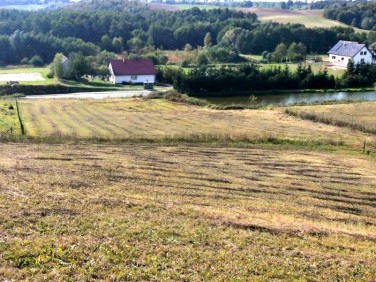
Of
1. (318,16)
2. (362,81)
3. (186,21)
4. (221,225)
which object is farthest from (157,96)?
(318,16)

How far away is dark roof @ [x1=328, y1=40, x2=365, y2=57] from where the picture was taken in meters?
78.1

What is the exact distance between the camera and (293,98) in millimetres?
59406

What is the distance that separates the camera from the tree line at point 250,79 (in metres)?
61.5

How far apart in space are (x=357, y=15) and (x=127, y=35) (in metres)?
66.3

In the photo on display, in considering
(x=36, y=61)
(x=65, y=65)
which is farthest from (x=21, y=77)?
(x=36, y=61)

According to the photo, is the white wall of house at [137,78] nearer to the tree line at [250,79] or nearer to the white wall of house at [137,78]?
the white wall of house at [137,78]

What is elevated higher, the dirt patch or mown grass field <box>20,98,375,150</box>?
the dirt patch

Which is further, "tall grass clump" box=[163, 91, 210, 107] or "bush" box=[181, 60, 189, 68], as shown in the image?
"bush" box=[181, 60, 189, 68]

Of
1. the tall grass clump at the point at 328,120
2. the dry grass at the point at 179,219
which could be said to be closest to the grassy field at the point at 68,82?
the tall grass clump at the point at 328,120

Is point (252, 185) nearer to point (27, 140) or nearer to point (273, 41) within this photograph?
point (27, 140)

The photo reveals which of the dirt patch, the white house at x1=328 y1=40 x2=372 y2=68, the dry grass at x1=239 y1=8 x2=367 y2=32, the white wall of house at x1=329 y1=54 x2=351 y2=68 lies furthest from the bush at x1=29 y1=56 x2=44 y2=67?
the dry grass at x1=239 y1=8 x2=367 y2=32

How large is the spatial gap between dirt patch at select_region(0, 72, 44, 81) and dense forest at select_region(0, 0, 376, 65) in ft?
43.2

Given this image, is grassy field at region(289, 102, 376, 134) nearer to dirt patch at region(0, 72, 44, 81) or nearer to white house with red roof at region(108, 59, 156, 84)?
white house with red roof at region(108, 59, 156, 84)

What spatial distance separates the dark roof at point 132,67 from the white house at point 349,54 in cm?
3472
